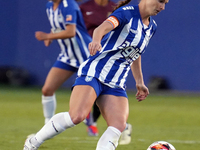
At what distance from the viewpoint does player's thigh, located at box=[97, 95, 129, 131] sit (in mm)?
4305

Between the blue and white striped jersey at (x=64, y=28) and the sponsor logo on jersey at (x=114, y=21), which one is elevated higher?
the sponsor logo on jersey at (x=114, y=21)

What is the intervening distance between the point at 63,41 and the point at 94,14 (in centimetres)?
107

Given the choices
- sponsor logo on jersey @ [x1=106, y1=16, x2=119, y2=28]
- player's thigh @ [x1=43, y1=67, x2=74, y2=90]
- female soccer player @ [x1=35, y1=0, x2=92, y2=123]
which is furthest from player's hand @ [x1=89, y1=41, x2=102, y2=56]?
player's thigh @ [x1=43, y1=67, x2=74, y2=90]

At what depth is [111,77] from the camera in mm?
4395

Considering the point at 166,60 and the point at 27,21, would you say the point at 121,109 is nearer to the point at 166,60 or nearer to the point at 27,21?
the point at 166,60

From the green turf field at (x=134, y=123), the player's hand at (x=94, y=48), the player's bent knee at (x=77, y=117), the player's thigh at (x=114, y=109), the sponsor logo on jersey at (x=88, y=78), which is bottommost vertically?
the green turf field at (x=134, y=123)

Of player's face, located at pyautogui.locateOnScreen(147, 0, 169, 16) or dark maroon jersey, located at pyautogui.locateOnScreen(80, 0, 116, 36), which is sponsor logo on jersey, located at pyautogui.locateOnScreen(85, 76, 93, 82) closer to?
player's face, located at pyautogui.locateOnScreen(147, 0, 169, 16)

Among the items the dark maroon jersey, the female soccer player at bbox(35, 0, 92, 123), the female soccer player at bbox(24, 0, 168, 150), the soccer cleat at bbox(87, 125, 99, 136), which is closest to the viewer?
the female soccer player at bbox(24, 0, 168, 150)

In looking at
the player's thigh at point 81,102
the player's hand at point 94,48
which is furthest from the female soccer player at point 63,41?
the player's hand at point 94,48

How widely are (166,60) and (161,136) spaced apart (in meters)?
10.6

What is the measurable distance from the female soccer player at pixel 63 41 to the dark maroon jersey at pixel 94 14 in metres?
0.65

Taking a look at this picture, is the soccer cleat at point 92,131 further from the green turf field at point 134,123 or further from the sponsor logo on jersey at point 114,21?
the sponsor logo on jersey at point 114,21

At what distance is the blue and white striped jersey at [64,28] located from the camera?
6758 millimetres

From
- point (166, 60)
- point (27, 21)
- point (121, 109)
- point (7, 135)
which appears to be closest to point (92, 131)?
point (7, 135)
